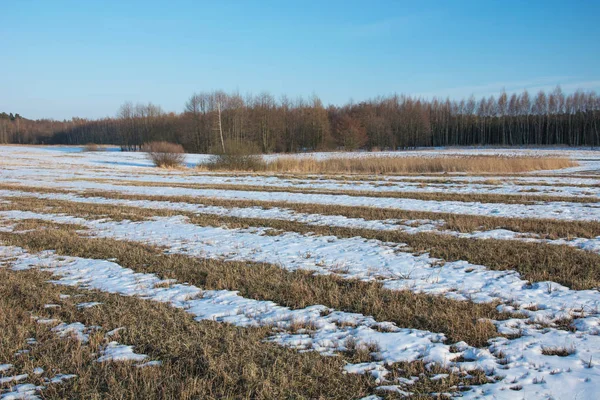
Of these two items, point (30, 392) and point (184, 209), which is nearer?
point (30, 392)

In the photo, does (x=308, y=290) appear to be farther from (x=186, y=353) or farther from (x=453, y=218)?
(x=453, y=218)

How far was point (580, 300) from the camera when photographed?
5.23 m

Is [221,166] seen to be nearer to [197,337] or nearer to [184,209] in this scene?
[184,209]

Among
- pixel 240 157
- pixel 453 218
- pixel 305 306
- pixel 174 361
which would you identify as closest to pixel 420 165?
pixel 240 157

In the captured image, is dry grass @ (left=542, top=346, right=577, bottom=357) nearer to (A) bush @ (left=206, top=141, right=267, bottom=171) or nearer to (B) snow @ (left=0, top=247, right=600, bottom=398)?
(B) snow @ (left=0, top=247, right=600, bottom=398)

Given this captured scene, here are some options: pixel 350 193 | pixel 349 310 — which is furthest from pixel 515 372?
pixel 350 193

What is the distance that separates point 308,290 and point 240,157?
29917mm

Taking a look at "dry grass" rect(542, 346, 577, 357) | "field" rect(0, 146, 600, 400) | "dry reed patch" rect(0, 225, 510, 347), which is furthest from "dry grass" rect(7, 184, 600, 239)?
"dry grass" rect(542, 346, 577, 357)

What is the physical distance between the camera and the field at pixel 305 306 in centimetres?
359

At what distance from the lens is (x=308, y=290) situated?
19.0 feet

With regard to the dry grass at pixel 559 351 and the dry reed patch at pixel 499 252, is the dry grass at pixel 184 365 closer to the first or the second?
the dry grass at pixel 559 351

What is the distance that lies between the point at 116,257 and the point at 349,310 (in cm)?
493

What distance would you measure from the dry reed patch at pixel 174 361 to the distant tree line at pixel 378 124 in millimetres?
65400

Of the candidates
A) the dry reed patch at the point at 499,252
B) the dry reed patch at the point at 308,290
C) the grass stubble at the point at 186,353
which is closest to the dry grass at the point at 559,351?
the dry reed patch at the point at 308,290
